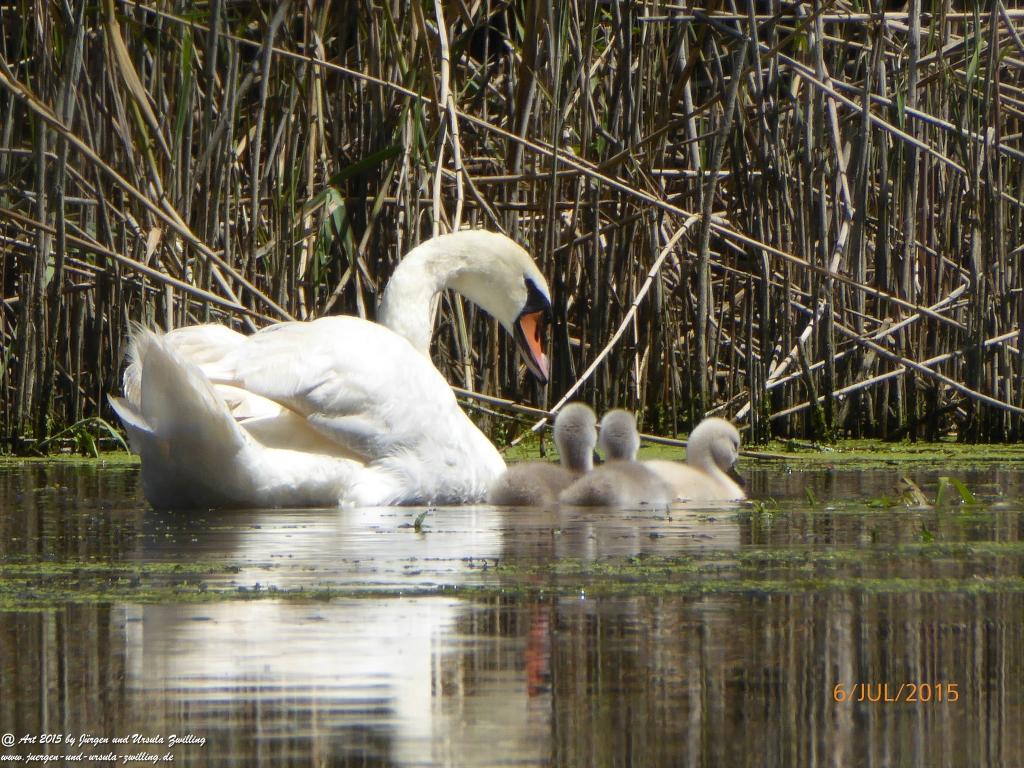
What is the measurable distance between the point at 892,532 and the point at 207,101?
333cm

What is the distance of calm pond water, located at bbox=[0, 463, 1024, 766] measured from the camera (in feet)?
6.94

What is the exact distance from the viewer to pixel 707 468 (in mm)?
5711

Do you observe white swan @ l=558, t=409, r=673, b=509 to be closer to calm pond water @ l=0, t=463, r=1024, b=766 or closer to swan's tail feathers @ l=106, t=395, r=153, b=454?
calm pond water @ l=0, t=463, r=1024, b=766

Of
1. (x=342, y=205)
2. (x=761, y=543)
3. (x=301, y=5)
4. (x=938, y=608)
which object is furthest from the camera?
(x=301, y=5)

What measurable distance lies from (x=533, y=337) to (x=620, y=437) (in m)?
0.89

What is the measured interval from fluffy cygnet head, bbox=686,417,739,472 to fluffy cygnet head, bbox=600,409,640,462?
0.65 feet

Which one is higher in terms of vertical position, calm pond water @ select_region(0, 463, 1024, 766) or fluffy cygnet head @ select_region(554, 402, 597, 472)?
fluffy cygnet head @ select_region(554, 402, 597, 472)

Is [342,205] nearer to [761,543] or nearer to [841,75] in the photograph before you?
[841,75]

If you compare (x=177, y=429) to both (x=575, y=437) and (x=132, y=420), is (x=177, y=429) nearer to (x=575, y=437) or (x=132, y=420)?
(x=132, y=420)

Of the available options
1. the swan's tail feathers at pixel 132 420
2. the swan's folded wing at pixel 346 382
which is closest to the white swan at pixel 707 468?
the swan's folded wing at pixel 346 382

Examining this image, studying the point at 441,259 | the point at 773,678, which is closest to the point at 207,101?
the point at 441,259

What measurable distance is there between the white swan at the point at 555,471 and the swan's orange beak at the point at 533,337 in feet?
2.37

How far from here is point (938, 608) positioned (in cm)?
307
